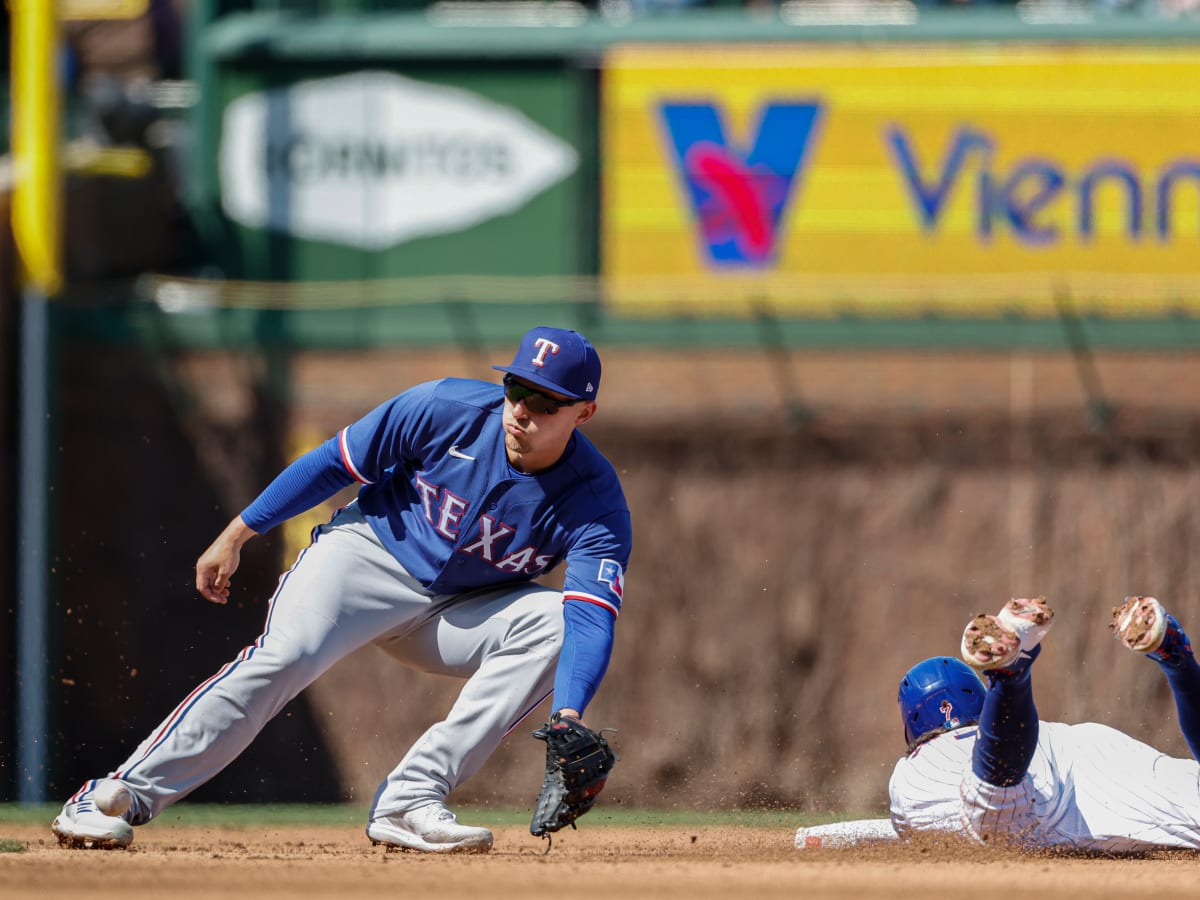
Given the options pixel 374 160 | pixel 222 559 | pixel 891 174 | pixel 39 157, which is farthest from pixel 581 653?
pixel 374 160

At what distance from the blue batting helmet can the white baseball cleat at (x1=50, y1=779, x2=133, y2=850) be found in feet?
7.43

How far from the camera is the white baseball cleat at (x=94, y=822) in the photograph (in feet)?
15.3

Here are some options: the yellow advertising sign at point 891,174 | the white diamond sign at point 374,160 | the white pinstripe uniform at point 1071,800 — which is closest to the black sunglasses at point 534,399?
the white pinstripe uniform at point 1071,800

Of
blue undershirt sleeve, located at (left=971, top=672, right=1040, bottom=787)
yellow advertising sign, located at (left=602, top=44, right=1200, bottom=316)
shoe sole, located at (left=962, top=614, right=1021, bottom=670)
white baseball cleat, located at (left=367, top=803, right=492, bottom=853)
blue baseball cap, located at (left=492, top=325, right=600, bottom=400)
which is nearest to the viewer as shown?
shoe sole, located at (left=962, top=614, right=1021, bottom=670)

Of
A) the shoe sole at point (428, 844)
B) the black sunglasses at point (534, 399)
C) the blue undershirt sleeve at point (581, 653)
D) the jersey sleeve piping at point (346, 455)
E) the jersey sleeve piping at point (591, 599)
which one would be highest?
the black sunglasses at point (534, 399)

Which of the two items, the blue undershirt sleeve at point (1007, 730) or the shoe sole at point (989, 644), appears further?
the blue undershirt sleeve at point (1007, 730)

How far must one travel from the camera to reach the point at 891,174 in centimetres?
960

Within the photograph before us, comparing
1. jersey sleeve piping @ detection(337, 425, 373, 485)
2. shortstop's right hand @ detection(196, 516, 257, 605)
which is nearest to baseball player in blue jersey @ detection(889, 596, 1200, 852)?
jersey sleeve piping @ detection(337, 425, 373, 485)

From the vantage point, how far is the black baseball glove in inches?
174

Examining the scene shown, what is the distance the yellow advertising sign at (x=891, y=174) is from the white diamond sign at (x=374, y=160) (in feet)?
2.10

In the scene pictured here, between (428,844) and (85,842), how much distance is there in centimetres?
93

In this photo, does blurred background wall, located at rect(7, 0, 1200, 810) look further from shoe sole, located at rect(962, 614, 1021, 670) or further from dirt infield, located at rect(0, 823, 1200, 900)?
shoe sole, located at rect(962, 614, 1021, 670)

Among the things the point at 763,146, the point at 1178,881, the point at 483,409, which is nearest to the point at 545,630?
the point at 483,409

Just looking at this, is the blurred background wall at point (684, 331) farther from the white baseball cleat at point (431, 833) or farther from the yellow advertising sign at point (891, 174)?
the white baseball cleat at point (431, 833)
